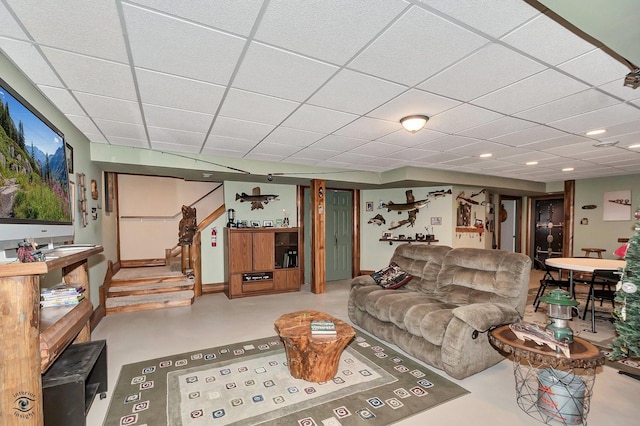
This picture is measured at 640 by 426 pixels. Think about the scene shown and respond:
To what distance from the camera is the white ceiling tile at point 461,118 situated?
2.88 meters

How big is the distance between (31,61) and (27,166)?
782mm

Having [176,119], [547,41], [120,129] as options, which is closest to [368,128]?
[547,41]

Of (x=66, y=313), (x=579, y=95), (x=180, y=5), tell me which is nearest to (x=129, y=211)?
(x=66, y=313)

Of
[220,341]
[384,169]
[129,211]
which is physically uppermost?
[384,169]

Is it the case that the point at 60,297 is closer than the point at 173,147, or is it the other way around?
the point at 60,297

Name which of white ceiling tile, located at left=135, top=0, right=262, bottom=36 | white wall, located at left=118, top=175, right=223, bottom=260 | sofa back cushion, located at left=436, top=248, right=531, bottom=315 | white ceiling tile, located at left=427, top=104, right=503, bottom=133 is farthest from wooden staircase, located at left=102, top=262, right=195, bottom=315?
white ceiling tile, located at left=427, top=104, right=503, bottom=133

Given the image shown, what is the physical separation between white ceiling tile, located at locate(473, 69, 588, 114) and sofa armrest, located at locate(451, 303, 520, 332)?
1864 millimetres

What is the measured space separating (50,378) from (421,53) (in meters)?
3.08

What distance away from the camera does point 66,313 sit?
6.29 ft

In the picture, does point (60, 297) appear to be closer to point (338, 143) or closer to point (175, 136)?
point (175, 136)

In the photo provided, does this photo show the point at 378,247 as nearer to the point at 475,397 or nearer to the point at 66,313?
the point at 475,397

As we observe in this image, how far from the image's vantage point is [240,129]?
11.3 feet

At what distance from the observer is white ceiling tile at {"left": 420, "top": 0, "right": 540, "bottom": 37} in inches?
57.3

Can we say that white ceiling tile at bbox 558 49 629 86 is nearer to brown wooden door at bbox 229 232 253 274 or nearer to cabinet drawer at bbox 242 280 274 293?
brown wooden door at bbox 229 232 253 274
